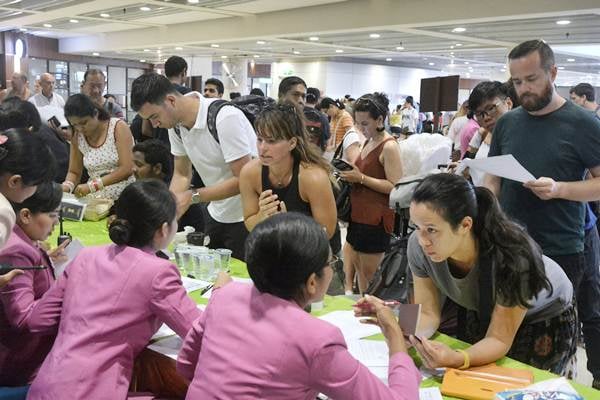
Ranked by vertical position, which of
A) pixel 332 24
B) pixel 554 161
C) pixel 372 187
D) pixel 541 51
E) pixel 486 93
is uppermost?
pixel 332 24

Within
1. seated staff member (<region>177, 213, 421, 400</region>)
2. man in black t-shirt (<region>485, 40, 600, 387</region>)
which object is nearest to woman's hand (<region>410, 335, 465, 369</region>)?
seated staff member (<region>177, 213, 421, 400</region>)

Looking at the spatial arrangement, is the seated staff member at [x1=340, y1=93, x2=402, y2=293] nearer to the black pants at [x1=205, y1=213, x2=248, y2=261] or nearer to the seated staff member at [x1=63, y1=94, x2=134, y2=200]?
the black pants at [x1=205, y1=213, x2=248, y2=261]

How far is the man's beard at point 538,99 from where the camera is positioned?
7.34 feet

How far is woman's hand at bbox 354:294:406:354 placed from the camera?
1.42 meters

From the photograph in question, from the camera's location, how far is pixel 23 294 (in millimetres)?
1723

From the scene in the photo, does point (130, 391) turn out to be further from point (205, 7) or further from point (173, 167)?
point (205, 7)

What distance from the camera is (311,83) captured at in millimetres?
16984

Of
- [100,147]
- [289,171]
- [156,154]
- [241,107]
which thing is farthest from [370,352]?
[100,147]

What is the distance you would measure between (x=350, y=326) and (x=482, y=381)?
436mm

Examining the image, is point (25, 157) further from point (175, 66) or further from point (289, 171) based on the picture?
point (175, 66)

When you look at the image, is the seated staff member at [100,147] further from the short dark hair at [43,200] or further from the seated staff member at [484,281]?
the seated staff member at [484,281]

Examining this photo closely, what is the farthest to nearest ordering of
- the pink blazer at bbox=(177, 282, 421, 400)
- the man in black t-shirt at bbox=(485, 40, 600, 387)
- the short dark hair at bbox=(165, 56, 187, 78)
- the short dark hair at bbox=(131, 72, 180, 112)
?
the short dark hair at bbox=(165, 56, 187, 78) → the short dark hair at bbox=(131, 72, 180, 112) → the man in black t-shirt at bbox=(485, 40, 600, 387) → the pink blazer at bbox=(177, 282, 421, 400)

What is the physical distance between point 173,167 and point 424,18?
525cm

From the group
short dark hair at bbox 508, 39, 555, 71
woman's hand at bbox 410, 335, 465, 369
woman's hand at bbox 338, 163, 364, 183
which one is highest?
short dark hair at bbox 508, 39, 555, 71
